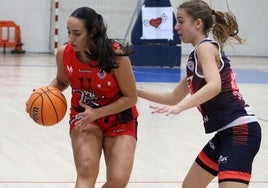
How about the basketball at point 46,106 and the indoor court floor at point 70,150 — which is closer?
the basketball at point 46,106

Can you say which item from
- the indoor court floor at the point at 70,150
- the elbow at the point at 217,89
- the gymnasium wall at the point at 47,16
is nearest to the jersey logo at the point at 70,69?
the elbow at the point at 217,89

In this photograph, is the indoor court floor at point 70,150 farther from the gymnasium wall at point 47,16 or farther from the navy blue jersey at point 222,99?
the gymnasium wall at point 47,16

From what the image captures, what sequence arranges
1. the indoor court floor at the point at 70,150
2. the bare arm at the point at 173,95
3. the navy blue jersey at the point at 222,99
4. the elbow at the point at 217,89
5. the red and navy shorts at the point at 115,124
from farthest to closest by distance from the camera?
the indoor court floor at the point at 70,150 → the bare arm at the point at 173,95 → the red and navy shorts at the point at 115,124 → the navy blue jersey at the point at 222,99 → the elbow at the point at 217,89

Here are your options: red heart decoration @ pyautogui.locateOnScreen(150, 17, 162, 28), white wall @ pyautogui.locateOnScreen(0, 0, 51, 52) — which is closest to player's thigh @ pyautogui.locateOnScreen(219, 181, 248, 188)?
red heart decoration @ pyautogui.locateOnScreen(150, 17, 162, 28)

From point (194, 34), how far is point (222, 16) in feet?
0.98

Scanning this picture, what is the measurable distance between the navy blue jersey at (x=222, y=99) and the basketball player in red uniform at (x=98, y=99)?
0.41 m

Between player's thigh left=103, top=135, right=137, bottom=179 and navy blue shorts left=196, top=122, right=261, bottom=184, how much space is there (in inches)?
17.7

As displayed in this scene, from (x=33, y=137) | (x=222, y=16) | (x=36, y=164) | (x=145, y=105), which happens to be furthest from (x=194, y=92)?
(x=145, y=105)

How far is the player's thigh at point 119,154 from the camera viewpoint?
4195 millimetres

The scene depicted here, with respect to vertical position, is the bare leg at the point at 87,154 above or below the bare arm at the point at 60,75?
below

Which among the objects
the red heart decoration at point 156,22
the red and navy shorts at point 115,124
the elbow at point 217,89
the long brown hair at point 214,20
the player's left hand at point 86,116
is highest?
the long brown hair at point 214,20

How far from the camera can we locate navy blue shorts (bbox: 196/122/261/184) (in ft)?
12.9

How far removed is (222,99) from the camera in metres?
4.12

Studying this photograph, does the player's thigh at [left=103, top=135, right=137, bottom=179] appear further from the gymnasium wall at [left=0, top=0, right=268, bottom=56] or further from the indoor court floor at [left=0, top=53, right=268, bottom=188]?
the gymnasium wall at [left=0, top=0, right=268, bottom=56]
